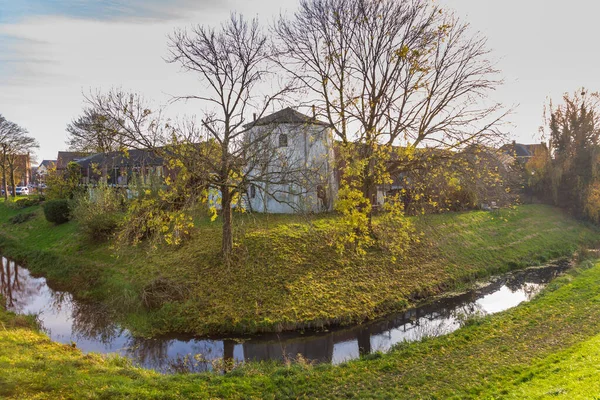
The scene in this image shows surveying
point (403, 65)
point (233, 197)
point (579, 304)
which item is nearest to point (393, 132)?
point (403, 65)

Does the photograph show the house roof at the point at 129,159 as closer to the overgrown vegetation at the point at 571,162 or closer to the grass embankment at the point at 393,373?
the grass embankment at the point at 393,373

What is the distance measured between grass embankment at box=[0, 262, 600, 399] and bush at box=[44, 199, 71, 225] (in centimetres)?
1821

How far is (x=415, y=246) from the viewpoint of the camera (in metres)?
20.5

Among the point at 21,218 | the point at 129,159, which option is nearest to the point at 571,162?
the point at 129,159

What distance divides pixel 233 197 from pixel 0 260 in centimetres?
1873

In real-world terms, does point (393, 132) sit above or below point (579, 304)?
above

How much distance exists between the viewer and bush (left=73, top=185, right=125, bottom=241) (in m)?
21.4

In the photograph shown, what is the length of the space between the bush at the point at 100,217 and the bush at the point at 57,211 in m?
6.17

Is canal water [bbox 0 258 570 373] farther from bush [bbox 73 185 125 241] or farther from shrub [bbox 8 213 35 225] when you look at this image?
shrub [bbox 8 213 35 225]

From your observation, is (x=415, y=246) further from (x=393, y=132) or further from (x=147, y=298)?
(x=147, y=298)

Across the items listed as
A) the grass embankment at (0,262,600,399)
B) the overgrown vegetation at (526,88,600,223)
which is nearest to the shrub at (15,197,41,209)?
the grass embankment at (0,262,600,399)

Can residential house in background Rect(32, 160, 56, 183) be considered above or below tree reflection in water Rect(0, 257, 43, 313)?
above

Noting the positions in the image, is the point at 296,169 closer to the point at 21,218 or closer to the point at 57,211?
the point at 57,211

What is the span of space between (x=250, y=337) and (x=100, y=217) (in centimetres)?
1376
